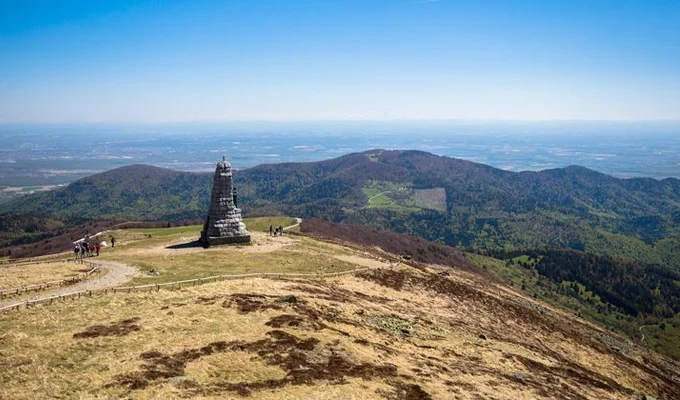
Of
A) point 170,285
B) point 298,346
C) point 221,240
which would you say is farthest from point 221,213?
point 298,346

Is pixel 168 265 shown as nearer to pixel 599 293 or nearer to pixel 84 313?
pixel 84 313

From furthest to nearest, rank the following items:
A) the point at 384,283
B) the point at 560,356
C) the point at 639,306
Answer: the point at 639,306, the point at 384,283, the point at 560,356

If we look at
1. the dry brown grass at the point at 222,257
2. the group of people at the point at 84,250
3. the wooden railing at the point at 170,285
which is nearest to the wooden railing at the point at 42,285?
the wooden railing at the point at 170,285

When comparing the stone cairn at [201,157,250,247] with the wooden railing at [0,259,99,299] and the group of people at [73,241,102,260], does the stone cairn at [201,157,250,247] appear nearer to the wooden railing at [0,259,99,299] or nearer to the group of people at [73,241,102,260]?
the group of people at [73,241,102,260]

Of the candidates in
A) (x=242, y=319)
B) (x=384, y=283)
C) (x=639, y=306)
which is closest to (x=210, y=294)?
(x=242, y=319)

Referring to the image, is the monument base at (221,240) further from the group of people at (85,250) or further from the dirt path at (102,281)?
the dirt path at (102,281)

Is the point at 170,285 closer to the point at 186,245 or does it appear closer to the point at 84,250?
the point at 84,250

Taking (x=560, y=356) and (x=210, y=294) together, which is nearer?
(x=210, y=294)
